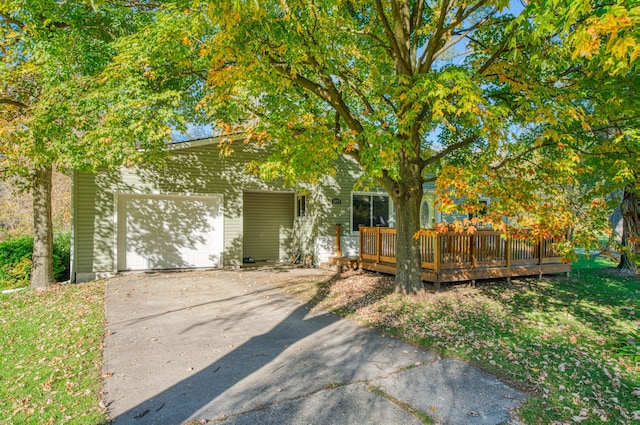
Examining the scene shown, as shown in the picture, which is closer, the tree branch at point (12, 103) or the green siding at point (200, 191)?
the tree branch at point (12, 103)

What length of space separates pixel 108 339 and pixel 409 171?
590 centimetres

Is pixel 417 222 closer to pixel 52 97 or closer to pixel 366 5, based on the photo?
pixel 366 5

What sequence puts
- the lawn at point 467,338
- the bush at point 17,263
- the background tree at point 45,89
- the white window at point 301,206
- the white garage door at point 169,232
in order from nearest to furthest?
the lawn at point 467,338, the background tree at point 45,89, the bush at point 17,263, the white garage door at point 169,232, the white window at point 301,206

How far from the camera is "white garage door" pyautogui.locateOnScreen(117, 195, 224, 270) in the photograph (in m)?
11.1

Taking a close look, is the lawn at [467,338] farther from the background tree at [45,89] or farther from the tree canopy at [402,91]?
the background tree at [45,89]

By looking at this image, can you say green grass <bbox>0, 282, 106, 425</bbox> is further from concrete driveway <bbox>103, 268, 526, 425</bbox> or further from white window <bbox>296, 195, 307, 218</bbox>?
white window <bbox>296, 195, 307, 218</bbox>

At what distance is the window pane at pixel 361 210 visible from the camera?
13625mm

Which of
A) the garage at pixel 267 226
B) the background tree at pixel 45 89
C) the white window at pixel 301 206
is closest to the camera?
the background tree at pixel 45 89

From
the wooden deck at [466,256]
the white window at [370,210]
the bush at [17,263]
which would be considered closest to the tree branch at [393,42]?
the wooden deck at [466,256]

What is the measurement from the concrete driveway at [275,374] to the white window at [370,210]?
22.8 feet

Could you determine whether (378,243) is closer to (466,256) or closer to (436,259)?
(436,259)

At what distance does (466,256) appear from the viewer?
9469 millimetres

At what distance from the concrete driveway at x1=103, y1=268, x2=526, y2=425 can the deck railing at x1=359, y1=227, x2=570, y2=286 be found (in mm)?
3455

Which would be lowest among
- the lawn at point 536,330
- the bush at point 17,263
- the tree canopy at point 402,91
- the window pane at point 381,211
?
the lawn at point 536,330
